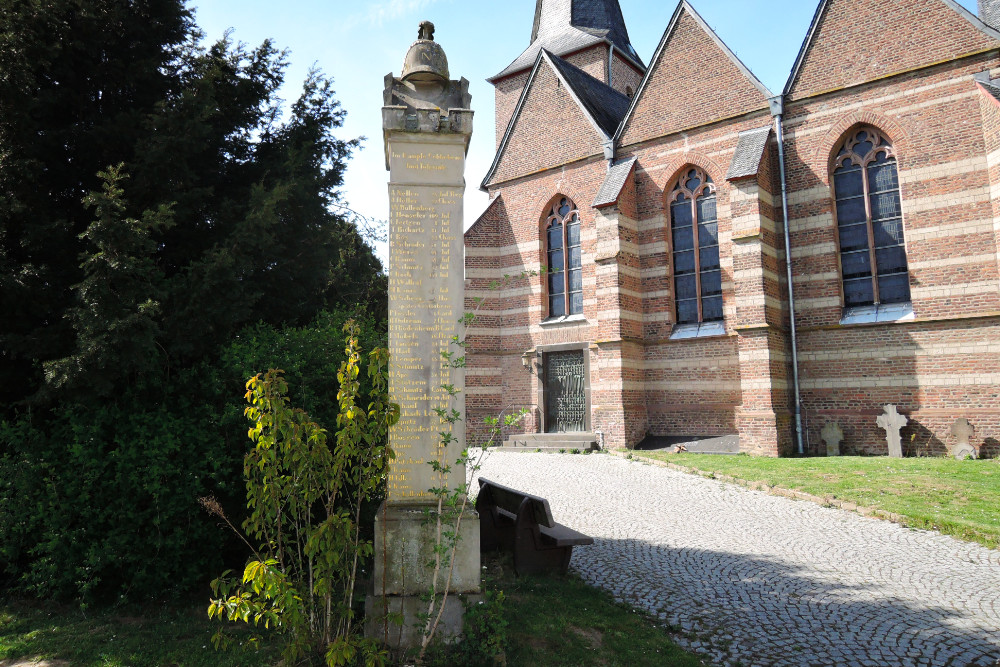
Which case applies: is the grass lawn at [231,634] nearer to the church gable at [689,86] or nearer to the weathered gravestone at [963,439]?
the weathered gravestone at [963,439]

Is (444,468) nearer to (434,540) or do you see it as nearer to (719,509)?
(434,540)

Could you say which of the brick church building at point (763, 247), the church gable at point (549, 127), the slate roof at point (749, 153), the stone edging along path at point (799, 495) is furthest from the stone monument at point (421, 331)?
the church gable at point (549, 127)

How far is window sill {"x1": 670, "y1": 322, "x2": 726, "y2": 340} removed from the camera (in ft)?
55.4

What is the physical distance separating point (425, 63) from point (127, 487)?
429cm

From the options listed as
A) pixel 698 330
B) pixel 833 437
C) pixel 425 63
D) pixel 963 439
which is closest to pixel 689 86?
pixel 698 330

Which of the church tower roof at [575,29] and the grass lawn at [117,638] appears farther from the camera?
the church tower roof at [575,29]

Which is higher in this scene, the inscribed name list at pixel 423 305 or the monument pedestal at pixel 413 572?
the inscribed name list at pixel 423 305

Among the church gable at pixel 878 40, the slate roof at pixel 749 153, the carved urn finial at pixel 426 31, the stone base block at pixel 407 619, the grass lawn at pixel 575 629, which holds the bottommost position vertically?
the grass lawn at pixel 575 629

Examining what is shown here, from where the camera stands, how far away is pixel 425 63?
504 cm

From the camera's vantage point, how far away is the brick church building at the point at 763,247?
45.7 ft

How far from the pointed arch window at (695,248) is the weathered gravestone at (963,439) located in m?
5.94

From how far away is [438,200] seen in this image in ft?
16.0

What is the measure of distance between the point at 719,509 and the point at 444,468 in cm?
606

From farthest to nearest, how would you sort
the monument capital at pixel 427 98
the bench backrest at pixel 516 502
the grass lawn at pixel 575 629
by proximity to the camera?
the bench backrest at pixel 516 502 < the monument capital at pixel 427 98 < the grass lawn at pixel 575 629
